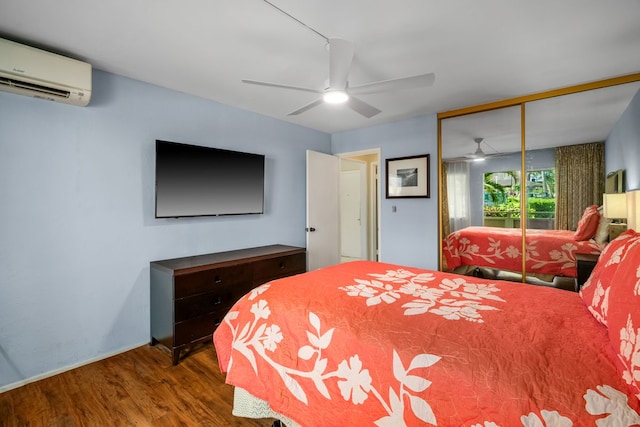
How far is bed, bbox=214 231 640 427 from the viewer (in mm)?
903

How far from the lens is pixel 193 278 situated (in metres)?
2.53

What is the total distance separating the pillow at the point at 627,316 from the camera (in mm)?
871

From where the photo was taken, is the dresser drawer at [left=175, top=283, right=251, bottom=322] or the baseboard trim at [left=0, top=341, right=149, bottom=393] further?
the dresser drawer at [left=175, top=283, right=251, bottom=322]

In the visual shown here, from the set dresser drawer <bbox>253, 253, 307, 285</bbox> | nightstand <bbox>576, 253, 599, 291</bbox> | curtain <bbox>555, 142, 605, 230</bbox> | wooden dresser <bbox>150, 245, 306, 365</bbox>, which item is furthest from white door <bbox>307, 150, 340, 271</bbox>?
nightstand <bbox>576, 253, 599, 291</bbox>

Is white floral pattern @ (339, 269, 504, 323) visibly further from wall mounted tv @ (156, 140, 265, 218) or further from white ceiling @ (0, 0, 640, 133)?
wall mounted tv @ (156, 140, 265, 218)

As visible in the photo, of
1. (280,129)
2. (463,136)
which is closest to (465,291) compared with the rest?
(463,136)

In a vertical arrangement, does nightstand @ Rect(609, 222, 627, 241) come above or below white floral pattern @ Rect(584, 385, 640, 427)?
above

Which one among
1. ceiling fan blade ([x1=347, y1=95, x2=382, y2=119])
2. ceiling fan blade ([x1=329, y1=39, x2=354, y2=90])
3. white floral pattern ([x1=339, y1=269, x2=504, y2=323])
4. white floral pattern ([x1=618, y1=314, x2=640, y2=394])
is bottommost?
white floral pattern ([x1=339, y1=269, x2=504, y2=323])

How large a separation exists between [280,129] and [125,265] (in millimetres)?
2400

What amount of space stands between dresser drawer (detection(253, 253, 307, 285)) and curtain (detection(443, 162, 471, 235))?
6.07ft

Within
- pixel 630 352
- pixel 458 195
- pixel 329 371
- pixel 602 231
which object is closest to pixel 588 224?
pixel 602 231

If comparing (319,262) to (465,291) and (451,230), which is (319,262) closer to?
(451,230)

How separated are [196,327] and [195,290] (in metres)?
0.32

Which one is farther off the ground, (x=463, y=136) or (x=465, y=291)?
(x=463, y=136)
